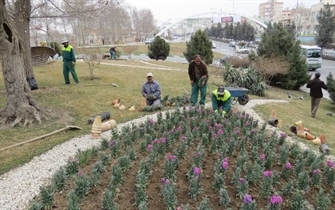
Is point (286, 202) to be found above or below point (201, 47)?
below

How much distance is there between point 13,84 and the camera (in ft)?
23.3

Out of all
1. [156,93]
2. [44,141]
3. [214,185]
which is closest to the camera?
[214,185]

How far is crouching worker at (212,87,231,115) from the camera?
277 inches

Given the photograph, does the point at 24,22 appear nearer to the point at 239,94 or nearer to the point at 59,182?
the point at 239,94

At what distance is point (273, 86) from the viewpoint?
56.4ft

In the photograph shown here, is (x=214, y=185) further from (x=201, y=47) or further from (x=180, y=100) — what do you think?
(x=201, y=47)

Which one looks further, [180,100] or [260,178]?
[180,100]

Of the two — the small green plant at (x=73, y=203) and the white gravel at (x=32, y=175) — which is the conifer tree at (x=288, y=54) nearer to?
the white gravel at (x=32, y=175)

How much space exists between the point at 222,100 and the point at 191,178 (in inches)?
141

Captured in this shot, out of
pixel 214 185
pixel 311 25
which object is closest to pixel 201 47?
pixel 214 185

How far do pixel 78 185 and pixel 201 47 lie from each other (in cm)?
1892

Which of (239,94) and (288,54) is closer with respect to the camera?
(239,94)

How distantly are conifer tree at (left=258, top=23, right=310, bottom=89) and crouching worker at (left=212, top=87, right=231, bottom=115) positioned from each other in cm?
1032

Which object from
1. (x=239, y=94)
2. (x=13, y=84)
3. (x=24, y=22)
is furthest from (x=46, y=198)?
(x=24, y=22)
